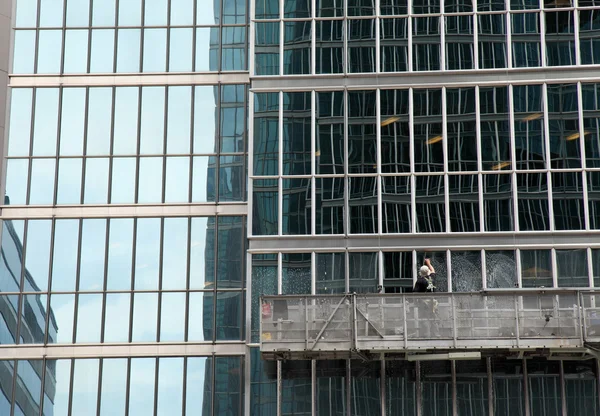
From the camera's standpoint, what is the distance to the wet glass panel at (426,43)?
144 feet

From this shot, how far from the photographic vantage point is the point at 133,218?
4603cm

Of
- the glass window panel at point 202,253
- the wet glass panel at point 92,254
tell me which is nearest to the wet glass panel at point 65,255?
the wet glass panel at point 92,254

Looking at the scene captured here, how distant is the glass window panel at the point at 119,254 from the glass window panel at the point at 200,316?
8.89ft

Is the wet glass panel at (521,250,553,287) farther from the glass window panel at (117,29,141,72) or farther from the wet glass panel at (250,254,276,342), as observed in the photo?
the glass window panel at (117,29,141,72)

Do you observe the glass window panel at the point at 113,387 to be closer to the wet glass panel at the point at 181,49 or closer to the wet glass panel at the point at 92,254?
the wet glass panel at the point at 92,254

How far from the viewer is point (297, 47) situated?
44.7 m

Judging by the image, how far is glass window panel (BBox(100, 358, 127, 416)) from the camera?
44094 millimetres

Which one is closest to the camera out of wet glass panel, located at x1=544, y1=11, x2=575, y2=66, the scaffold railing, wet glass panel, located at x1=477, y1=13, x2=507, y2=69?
the scaffold railing

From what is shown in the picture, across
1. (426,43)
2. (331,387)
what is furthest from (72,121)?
(331,387)

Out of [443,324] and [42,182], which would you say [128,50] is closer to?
[42,182]

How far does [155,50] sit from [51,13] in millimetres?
4862

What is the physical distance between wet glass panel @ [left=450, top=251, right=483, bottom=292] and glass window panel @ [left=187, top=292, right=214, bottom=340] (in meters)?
9.73

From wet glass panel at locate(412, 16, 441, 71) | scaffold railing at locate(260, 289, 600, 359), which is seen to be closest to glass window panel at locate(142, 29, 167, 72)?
wet glass panel at locate(412, 16, 441, 71)

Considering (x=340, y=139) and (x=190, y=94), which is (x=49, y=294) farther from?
(x=340, y=139)
